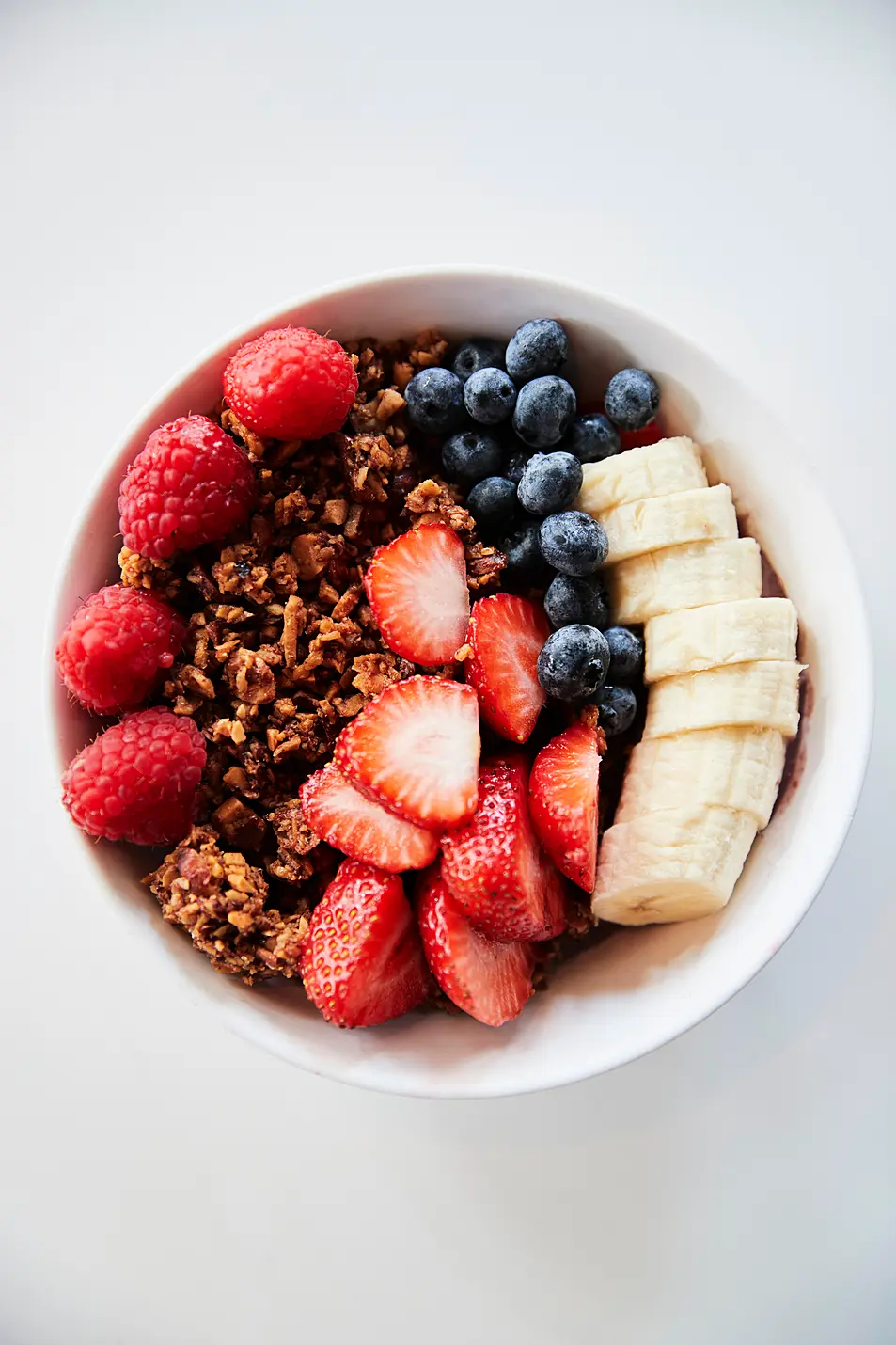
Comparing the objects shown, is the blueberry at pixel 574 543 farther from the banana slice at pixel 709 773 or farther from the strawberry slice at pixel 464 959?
the strawberry slice at pixel 464 959

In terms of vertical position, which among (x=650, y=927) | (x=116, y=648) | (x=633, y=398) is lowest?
(x=650, y=927)

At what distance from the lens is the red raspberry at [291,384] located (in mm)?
1204

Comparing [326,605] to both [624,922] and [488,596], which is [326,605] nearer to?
[488,596]

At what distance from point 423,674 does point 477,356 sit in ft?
1.55

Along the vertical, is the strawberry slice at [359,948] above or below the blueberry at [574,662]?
below

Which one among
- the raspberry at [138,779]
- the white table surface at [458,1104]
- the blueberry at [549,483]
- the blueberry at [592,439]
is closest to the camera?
the raspberry at [138,779]

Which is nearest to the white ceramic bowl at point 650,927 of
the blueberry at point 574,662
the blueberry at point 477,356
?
the blueberry at point 477,356

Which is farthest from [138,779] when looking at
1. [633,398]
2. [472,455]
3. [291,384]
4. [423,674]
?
[633,398]

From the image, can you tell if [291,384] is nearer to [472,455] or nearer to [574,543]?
[472,455]

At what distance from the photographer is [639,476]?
1.33m

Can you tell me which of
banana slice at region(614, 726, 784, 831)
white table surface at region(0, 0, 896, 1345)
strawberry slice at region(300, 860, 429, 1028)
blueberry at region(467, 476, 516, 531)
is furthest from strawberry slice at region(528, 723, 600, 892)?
white table surface at region(0, 0, 896, 1345)

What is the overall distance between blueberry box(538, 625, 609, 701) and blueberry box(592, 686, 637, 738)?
0.20 feet

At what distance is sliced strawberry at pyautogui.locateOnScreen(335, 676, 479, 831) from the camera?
4.01ft

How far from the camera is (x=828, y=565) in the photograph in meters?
1.32
